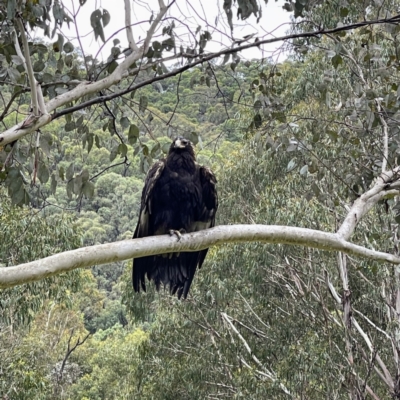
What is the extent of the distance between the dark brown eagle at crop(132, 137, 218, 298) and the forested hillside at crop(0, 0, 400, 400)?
17 centimetres

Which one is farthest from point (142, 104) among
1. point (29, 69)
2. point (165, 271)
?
point (29, 69)

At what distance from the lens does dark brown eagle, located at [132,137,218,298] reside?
12.3ft

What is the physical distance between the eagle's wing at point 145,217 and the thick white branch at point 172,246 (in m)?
0.84

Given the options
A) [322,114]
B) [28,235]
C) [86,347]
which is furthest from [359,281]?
[86,347]

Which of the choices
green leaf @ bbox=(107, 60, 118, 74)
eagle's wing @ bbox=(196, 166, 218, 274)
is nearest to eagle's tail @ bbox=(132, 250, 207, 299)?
eagle's wing @ bbox=(196, 166, 218, 274)

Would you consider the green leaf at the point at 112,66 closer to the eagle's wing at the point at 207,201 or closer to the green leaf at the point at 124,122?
the green leaf at the point at 124,122

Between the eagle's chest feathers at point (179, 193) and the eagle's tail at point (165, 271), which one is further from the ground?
the eagle's chest feathers at point (179, 193)

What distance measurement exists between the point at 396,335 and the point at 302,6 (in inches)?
199

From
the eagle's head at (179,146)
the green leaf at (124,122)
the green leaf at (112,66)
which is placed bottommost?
the eagle's head at (179,146)

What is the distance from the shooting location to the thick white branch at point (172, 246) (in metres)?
2.25

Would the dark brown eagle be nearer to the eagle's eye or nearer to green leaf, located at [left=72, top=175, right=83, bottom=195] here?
the eagle's eye

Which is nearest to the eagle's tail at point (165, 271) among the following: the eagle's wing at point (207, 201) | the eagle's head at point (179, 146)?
the eagle's wing at point (207, 201)

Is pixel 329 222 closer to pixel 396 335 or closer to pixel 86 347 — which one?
pixel 396 335

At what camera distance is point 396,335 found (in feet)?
23.5
